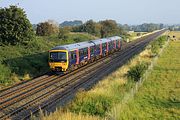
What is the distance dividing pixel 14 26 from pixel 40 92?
1368 centimetres

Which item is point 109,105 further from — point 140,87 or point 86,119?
point 140,87

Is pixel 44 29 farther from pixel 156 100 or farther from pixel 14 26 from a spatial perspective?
pixel 156 100

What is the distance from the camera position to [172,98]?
70.4 feet

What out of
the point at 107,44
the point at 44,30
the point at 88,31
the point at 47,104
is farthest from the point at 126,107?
the point at 88,31

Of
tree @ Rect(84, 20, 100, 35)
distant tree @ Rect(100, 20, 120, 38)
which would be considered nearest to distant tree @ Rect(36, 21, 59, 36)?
tree @ Rect(84, 20, 100, 35)

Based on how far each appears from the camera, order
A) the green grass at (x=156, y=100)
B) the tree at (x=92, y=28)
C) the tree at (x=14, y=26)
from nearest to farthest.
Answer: the green grass at (x=156, y=100) → the tree at (x=14, y=26) → the tree at (x=92, y=28)

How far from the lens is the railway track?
680 inches

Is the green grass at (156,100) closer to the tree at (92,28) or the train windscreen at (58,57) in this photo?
the train windscreen at (58,57)

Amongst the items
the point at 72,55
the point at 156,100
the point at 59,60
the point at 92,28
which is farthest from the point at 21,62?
the point at 92,28

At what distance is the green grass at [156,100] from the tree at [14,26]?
14.7 meters

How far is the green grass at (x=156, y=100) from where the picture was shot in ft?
56.6

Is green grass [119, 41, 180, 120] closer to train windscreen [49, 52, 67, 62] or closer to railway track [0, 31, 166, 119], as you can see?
railway track [0, 31, 166, 119]

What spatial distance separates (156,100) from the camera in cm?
2091

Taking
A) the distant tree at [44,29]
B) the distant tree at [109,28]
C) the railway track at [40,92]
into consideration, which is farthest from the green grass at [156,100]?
the distant tree at [109,28]
